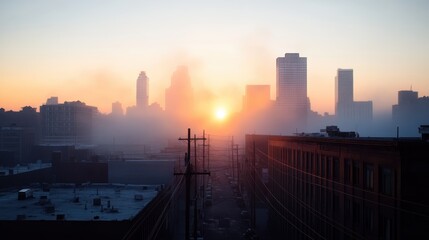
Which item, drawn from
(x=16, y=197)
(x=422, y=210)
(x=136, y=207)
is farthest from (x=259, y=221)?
(x=422, y=210)

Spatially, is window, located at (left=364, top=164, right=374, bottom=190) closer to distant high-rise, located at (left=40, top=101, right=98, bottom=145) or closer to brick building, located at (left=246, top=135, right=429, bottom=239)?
brick building, located at (left=246, top=135, right=429, bottom=239)

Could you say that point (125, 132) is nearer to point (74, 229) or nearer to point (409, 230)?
point (74, 229)

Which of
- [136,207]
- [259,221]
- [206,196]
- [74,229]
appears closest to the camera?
[74,229]

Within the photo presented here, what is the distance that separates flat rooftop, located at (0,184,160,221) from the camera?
2616 cm

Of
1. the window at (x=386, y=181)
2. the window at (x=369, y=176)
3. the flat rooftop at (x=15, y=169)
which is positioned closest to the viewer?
the window at (x=386, y=181)

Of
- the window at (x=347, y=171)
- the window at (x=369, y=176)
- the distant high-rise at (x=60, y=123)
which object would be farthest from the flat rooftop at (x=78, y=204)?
the distant high-rise at (x=60, y=123)

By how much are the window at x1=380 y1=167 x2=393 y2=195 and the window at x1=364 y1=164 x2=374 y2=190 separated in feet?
2.69

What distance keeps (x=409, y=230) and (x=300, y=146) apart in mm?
13529

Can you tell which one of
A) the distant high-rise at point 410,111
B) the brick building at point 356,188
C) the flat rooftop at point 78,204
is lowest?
the flat rooftop at point 78,204

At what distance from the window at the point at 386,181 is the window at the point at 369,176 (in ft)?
2.69

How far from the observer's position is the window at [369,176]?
16.0m

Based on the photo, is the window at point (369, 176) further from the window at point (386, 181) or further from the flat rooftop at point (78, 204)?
the flat rooftop at point (78, 204)

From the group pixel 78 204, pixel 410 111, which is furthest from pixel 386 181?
pixel 410 111

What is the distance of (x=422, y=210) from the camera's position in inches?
536
